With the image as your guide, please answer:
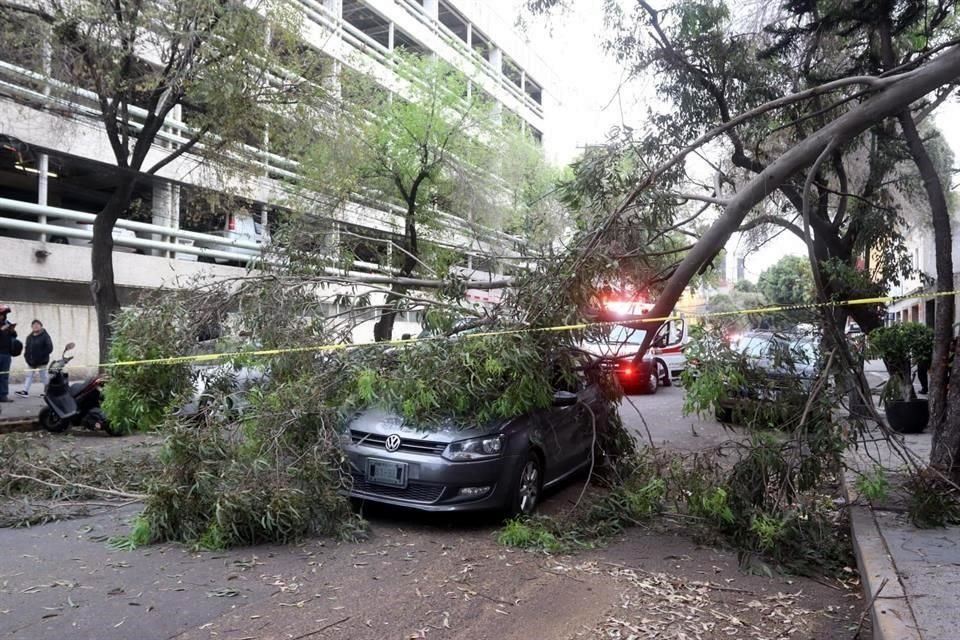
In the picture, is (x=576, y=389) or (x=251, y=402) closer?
(x=251, y=402)

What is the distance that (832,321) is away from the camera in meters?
6.63

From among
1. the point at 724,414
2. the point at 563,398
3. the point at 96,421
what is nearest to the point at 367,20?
the point at 96,421

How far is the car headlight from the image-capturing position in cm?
626

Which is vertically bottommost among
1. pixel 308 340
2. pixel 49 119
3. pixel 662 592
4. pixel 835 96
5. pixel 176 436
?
pixel 662 592

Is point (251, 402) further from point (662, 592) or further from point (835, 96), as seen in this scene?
point (835, 96)

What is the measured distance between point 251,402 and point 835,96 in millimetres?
9971

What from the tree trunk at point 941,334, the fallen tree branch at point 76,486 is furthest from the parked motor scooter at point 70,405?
the tree trunk at point 941,334

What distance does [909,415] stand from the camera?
1130 centimetres

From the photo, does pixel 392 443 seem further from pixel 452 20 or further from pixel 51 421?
pixel 452 20

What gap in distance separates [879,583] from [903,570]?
0.33 meters

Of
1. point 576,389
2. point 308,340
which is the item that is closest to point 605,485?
point 576,389

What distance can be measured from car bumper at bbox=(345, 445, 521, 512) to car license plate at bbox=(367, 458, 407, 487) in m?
0.03

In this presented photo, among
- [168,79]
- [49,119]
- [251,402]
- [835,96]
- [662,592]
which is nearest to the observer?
[662,592]

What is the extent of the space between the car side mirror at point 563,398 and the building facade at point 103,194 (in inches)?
248
